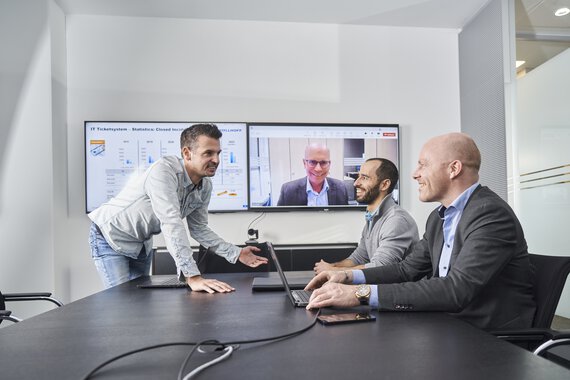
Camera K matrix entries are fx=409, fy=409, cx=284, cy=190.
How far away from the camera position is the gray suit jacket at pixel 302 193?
3.76m

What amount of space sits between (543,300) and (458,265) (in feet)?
1.04

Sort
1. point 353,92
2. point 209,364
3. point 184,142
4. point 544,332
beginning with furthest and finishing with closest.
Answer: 1. point 353,92
2. point 184,142
3. point 544,332
4. point 209,364

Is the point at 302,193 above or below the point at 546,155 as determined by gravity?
below

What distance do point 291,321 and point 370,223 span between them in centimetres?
150

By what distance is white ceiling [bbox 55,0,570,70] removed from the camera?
10.7ft

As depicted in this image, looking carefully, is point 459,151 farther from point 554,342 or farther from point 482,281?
point 554,342

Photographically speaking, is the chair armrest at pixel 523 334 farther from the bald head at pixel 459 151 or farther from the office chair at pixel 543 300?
the bald head at pixel 459 151

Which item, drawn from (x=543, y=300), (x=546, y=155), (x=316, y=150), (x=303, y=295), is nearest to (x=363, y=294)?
(x=303, y=295)

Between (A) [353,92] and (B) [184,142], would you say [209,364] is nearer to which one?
(B) [184,142]

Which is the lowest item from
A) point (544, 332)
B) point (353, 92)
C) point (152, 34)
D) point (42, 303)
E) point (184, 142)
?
point (42, 303)

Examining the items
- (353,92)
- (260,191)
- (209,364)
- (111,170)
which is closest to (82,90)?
(111,170)

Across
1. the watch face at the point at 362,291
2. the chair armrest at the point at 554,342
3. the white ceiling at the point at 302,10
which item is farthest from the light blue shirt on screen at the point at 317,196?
the chair armrest at the point at 554,342

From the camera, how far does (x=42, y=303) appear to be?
3383mm

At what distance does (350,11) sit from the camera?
12.1ft
